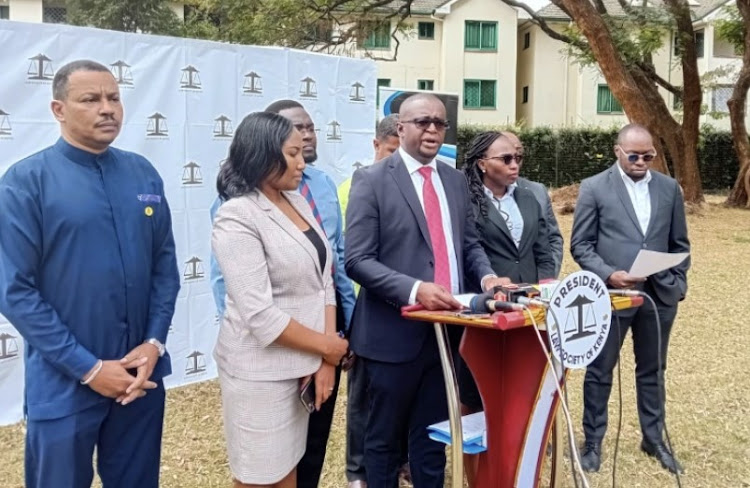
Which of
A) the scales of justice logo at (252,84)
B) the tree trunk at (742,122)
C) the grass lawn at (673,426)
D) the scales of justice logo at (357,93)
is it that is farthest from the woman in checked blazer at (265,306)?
the tree trunk at (742,122)

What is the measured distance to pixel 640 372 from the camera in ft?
13.6

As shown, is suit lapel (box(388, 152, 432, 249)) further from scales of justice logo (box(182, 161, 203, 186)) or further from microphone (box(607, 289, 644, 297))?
scales of justice logo (box(182, 161, 203, 186))

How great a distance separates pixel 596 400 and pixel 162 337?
250cm

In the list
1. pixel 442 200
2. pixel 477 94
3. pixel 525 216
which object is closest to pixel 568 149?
pixel 477 94

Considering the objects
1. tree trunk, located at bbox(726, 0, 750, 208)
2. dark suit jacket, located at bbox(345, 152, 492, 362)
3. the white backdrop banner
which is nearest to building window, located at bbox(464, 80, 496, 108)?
tree trunk, located at bbox(726, 0, 750, 208)

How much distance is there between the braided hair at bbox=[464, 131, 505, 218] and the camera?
3.62 meters

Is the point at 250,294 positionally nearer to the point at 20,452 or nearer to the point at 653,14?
the point at 20,452

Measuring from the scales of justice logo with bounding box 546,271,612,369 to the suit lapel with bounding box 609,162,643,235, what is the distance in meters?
1.60

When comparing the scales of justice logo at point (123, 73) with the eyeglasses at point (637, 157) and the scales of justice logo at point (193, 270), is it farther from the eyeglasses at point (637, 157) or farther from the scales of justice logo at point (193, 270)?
the eyeglasses at point (637, 157)

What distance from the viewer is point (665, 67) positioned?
3275 cm

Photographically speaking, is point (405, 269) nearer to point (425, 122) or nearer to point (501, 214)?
point (425, 122)

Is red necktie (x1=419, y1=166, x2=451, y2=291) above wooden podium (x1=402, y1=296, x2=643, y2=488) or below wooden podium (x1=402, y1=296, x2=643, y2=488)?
above

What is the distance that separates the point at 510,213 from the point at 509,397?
1.20m

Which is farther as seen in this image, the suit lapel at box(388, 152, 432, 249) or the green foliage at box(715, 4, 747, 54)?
the green foliage at box(715, 4, 747, 54)
